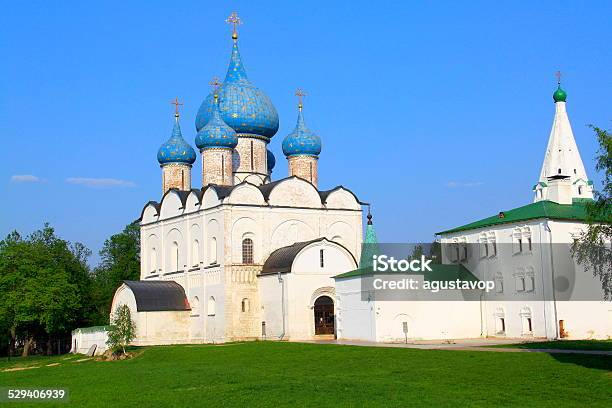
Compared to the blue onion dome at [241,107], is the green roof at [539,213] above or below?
below

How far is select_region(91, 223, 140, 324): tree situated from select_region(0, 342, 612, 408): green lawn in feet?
91.1

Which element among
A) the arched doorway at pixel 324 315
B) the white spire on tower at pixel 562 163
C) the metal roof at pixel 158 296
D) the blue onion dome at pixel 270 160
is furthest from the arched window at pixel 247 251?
the white spire on tower at pixel 562 163

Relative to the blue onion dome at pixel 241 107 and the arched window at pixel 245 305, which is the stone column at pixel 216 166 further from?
the arched window at pixel 245 305

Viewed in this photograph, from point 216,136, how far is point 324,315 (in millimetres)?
10292

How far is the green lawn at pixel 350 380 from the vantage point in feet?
56.3

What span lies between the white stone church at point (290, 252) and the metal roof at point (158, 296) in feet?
0.24

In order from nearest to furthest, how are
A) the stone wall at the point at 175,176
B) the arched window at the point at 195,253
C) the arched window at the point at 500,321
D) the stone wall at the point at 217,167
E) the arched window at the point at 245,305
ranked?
1. the arched window at the point at 500,321
2. the arched window at the point at 245,305
3. the arched window at the point at 195,253
4. the stone wall at the point at 217,167
5. the stone wall at the point at 175,176

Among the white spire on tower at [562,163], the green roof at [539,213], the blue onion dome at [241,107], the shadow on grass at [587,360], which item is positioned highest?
the blue onion dome at [241,107]

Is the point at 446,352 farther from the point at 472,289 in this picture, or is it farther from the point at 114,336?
the point at 114,336

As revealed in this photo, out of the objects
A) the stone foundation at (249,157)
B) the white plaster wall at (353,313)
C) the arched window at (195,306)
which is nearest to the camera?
the white plaster wall at (353,313)

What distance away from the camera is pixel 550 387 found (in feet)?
58.9

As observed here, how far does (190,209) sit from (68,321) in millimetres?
11302

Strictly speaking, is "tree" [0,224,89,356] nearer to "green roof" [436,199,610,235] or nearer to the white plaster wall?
the white plaster wall

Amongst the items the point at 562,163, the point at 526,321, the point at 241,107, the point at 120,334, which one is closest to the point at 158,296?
the point at 120,334
